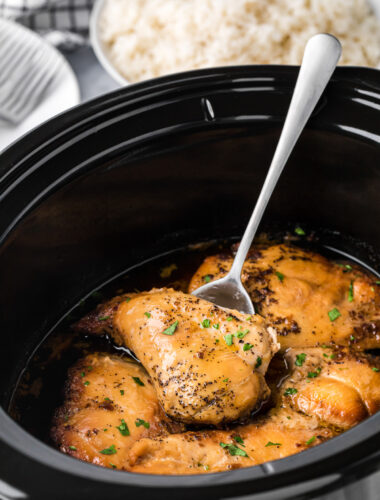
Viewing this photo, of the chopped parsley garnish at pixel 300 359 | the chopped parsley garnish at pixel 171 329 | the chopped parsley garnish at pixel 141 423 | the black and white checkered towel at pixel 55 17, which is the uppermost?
the black and white checkered towel at pixel 55 17

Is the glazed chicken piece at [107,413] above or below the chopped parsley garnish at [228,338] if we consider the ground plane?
below

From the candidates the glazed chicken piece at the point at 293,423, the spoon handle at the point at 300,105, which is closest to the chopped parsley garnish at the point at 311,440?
the glazed chicken piece at the point at 293,423

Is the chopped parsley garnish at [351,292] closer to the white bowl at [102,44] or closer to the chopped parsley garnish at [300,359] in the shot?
the chopped parsley garnish at [300,359]

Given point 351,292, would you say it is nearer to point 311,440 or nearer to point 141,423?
point 311,440

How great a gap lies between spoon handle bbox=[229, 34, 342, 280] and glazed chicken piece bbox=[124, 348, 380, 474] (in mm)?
323

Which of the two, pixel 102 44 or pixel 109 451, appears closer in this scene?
pixel 109 451

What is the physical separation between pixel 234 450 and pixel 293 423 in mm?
156

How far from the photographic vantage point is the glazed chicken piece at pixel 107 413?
1.29 m

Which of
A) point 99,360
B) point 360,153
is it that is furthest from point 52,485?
point 360,153

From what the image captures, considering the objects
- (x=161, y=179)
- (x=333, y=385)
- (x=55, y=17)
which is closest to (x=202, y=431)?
(x=333, y=385)

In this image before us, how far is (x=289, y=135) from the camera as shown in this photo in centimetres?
156

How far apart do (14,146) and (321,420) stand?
3.05 ft

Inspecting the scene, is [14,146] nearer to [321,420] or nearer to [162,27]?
[321,420]

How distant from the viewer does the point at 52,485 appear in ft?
3.10
